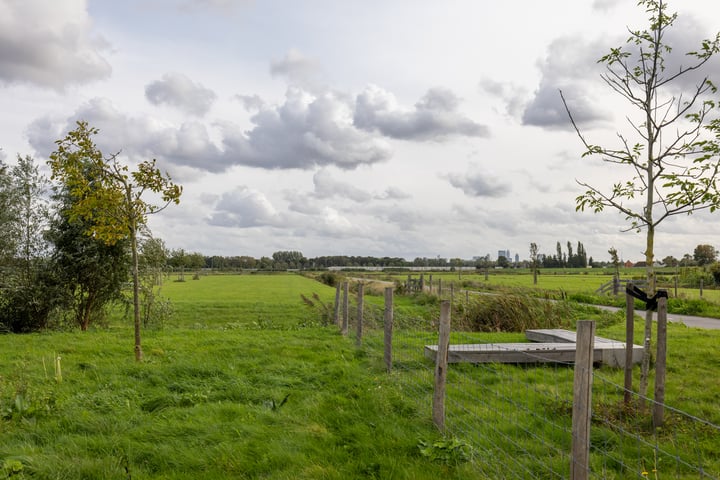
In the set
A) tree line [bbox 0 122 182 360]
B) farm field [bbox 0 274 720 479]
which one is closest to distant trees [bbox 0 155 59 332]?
tree line [bbox 0 122 182 360]

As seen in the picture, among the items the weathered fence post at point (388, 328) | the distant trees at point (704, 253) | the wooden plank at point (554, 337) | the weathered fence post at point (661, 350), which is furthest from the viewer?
the distant trees at point (704, 253)

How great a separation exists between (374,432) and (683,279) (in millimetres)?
50055

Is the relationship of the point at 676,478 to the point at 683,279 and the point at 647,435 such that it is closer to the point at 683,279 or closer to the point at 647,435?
the point at 647,435

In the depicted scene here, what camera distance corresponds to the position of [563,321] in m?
15.8

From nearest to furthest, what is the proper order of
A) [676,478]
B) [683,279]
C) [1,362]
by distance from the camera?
[676,478]
[1,362]
[683,279]

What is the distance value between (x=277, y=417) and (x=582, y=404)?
12.5ft

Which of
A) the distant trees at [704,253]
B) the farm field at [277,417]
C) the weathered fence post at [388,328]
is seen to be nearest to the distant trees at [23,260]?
the farm field at [277,417]

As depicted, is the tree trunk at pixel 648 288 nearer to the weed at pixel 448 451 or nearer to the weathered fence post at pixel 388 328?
the weed at pixel 448 451

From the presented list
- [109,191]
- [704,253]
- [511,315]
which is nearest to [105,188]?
[109,191]

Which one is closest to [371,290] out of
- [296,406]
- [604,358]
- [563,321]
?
[563,321]

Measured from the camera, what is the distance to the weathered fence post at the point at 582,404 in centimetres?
341

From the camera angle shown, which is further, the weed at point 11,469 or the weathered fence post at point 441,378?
the weathered fence post at point 441,378

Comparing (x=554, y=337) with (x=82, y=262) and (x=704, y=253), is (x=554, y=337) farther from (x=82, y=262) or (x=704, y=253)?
(x=704, y=253)

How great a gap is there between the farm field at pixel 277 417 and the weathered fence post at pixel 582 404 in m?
0.68
